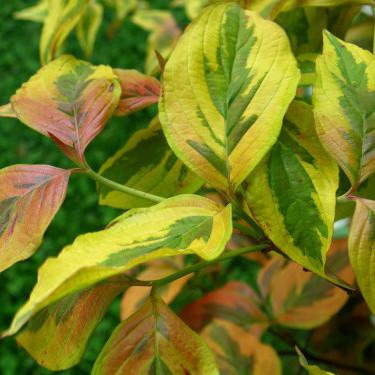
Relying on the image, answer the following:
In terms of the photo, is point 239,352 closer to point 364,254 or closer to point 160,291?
point 160,291

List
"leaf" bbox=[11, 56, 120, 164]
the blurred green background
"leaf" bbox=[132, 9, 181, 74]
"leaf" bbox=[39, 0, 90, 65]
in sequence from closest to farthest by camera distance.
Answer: "leaf" bbox=[11, 56, 120, 164] → "leaf" bbox=[39, 0, 90, 65] → "leaf" bbox=[132, 9, 181, 74] → the blurred green background

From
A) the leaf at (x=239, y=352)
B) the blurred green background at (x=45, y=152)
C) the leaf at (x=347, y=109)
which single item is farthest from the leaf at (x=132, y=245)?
the blurred green background at (x=45, y=152)

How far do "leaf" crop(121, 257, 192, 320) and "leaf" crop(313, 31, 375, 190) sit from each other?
0.57m

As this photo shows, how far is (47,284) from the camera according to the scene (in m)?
0.37

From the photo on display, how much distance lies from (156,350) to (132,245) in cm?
13

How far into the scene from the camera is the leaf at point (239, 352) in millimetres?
866

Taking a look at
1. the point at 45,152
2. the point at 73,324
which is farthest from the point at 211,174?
the point at 45,152

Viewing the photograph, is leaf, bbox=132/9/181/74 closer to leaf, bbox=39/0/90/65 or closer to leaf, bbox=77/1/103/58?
leaf, bbox=77/1/103/58

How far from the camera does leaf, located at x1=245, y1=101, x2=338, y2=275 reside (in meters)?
0.49

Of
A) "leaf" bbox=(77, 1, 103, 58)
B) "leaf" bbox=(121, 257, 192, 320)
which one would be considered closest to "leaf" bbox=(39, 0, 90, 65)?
"leaf" bbox=(77, 1, 103, 58)

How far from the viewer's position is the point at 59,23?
2.34 feet

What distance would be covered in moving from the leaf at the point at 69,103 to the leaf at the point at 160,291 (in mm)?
490

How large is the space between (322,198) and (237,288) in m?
0.64

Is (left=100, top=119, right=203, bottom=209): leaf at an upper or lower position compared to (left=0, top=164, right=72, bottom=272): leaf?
lower
